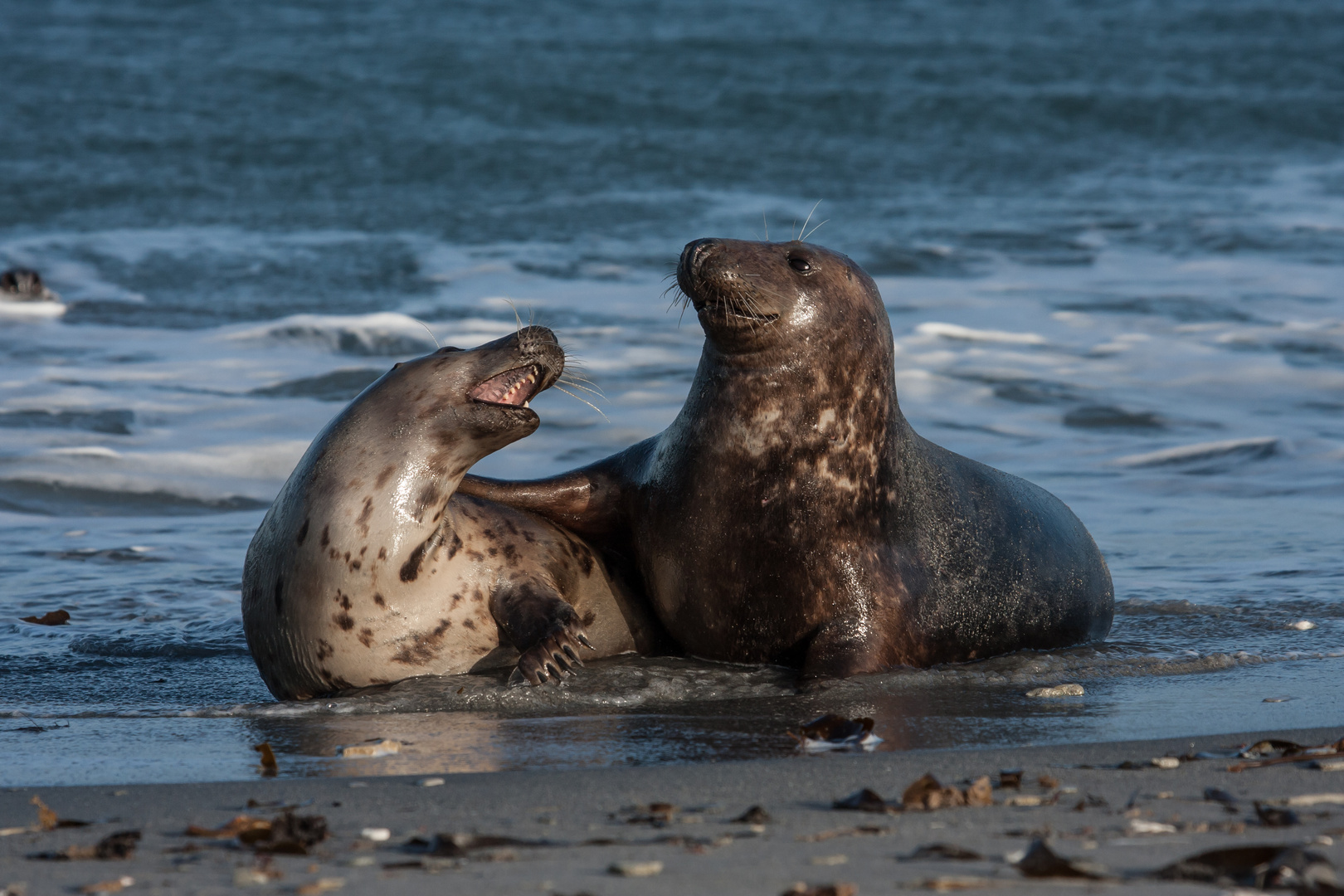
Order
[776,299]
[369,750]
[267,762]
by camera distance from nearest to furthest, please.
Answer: [267,762], [369,750], [776,299]

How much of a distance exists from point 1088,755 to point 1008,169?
61.9 ft

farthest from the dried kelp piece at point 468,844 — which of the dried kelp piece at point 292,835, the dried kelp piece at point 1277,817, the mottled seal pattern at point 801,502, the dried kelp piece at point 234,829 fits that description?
the mottled seal pattern at point 801,502

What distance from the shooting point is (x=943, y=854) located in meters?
2.80

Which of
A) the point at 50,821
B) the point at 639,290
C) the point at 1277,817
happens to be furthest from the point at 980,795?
the point at 639,290

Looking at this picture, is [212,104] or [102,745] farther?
[212,104]

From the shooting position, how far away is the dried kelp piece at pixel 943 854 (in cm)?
279

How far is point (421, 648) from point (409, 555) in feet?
0.95

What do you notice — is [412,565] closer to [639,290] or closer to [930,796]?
[930,796]

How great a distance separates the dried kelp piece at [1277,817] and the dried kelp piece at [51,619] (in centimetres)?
454

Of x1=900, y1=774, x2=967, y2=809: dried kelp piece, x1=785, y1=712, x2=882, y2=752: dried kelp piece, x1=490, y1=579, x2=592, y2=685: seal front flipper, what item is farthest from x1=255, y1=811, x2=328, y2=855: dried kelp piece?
x1=490, y1=579, x2=592, y2=685: seal front flipper

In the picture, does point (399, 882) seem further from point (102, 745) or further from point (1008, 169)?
point (1008, 169)

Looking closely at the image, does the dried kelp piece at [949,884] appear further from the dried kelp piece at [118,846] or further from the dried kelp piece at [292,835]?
the dried kelp piece at [118,846]

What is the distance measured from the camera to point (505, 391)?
544 centimetres

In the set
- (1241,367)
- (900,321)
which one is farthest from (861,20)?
(1241,367)
